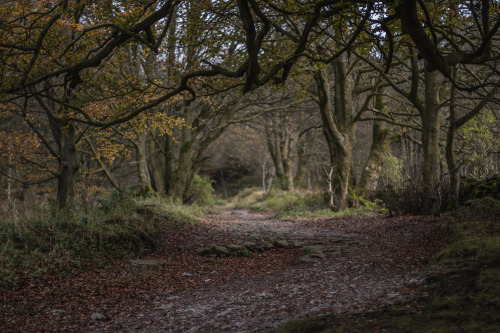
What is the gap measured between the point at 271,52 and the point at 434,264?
18.3ft

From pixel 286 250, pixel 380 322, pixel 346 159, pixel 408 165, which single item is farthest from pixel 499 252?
pixel 346 159

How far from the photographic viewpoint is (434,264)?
4.72 meters

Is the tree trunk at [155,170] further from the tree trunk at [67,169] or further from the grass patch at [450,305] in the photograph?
the grass patch at [450,305]

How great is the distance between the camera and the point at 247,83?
643cm

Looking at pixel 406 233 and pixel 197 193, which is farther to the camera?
pixel 197 193

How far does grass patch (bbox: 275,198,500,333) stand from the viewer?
2.92 metres

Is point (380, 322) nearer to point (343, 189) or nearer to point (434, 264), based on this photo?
point (434, 264)

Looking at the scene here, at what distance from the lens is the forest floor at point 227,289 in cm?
443

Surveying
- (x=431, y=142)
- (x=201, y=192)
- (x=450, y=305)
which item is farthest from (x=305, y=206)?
(x=450, y=305)

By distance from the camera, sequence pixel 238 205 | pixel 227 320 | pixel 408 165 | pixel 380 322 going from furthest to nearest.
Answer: pixel 238 205
pixel 408 165
pixel 227 320
pixel 380 322

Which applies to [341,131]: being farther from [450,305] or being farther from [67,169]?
[450,305]

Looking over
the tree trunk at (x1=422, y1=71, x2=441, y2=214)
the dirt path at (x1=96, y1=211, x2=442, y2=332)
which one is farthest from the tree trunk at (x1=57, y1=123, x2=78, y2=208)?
the tree trunk at (x1=422, y1=71, x2=441, y2=214)

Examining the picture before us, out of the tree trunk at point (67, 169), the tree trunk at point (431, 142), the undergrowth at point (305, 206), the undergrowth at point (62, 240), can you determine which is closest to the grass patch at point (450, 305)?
the undergrowth at point (62, 240)

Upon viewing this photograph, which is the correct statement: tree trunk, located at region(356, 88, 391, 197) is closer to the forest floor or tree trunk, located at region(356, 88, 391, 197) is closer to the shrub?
the forest floor
